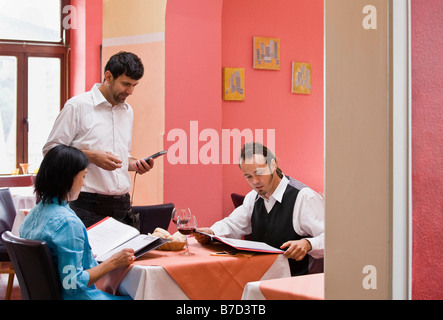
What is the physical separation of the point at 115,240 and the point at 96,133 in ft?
2.18

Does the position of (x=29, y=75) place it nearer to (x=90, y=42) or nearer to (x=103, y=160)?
(x=90, y=42)

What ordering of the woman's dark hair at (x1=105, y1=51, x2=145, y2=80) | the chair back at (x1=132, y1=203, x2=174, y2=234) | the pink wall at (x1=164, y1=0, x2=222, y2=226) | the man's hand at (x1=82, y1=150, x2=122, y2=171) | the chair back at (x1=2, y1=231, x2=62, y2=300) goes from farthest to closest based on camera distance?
the pink wall at (x1=164, y1=0, x2=222, y2=226) < the chair back at (x1=132, y1=203, x2=174, y2=234) < the woman's dark hair at (x1=105, y1=51, x2=145, y2=80) < the man's hand at (x1=82, y1=150, x2=122, y2=171) < the chair back at (x1=2, y1=231, x2=62, y2=300)

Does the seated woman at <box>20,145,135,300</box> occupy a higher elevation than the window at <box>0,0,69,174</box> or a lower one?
lower

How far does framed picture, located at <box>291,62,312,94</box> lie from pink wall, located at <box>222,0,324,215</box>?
44 millimetres

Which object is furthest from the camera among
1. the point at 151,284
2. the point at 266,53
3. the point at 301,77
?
the point at 301,77

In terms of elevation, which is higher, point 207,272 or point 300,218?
point 300,218

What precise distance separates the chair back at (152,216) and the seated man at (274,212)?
812mm

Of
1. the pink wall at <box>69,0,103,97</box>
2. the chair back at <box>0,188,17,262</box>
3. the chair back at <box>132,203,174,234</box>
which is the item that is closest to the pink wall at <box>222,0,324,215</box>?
the chair back at <box>132,203,174,234</box>

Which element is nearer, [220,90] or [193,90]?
[193,90]

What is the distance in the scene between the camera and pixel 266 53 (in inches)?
182

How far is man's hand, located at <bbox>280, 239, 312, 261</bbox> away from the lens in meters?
2.12

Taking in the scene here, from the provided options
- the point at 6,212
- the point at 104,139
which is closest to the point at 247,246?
the point at 104,139

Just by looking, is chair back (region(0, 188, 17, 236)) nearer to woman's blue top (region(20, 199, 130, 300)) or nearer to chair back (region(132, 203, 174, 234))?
chair back (region(132, 203, 174, 234))
